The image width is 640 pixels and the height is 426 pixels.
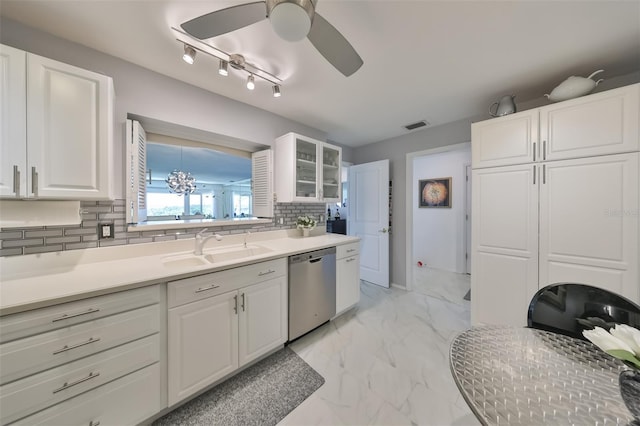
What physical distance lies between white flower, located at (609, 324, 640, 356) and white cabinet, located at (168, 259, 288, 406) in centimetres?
175

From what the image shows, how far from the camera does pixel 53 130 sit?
1.22 meters

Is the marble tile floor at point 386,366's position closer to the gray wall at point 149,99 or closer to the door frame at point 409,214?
the door frame at point 409,214

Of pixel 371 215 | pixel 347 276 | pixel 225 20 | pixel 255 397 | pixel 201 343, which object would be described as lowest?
pixel 255 397

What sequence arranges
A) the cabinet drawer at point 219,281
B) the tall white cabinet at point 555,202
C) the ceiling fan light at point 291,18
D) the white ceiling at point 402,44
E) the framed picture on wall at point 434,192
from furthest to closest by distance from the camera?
the framed picture on wall at point 434,192
the tall white cabinet at point 555,202
the cabinet drawer at point 219,281
the white ceiling at point 402,44
the ceiling fan light at point 291,18

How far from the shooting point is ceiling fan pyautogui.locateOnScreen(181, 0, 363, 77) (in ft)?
2.75

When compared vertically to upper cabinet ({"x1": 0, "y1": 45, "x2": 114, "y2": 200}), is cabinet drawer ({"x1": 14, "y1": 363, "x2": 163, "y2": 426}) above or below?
below

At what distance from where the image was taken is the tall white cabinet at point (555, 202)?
5.01ft

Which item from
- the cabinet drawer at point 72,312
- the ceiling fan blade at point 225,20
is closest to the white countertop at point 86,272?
the cabinet drawer at point 72,312

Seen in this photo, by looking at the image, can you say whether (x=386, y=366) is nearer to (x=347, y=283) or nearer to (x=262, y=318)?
(x=347, y=283)

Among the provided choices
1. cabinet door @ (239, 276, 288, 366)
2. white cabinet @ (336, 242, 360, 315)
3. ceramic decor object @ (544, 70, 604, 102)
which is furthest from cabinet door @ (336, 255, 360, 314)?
ceramic decor object @ (544, 70, 604, 102)

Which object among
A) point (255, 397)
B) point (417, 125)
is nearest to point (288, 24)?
point (255, 397)

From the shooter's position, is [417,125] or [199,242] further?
[417,125]

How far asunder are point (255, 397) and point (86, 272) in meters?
1.36

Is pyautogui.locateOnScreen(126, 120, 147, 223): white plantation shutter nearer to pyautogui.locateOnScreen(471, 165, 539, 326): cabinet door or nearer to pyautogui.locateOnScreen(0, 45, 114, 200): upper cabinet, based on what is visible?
pyautogui.locateOnScreen(0, 45, 114, 200): upper cabinet
